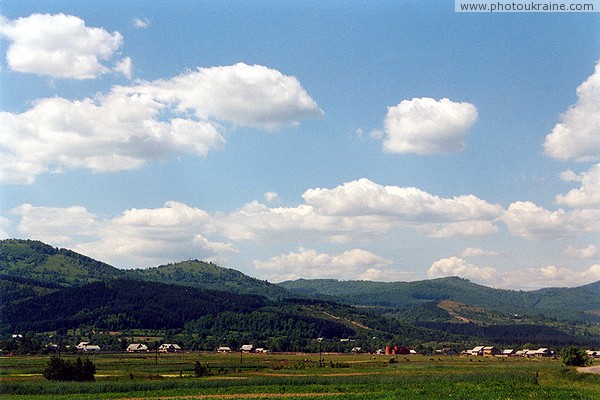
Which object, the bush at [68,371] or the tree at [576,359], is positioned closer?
the bush at [68,371]

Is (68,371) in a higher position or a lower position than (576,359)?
higher

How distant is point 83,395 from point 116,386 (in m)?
9.49

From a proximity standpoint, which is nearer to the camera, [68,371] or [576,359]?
[68,371]

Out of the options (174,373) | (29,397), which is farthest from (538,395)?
(174,373)

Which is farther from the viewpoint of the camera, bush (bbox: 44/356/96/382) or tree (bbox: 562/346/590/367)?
tree (bbox: 562/346/590/367)

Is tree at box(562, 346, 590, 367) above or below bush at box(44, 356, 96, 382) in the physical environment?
below

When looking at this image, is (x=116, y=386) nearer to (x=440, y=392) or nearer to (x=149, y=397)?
(x=149, y=397)

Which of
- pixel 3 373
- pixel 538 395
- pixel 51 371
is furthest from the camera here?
pixel 3 373

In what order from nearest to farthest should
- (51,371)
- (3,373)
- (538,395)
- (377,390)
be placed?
(538,395) → (377,390) → (51,371) → (3,373)

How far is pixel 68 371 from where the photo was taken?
346ft

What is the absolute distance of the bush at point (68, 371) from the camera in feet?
342

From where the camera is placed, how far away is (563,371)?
111 m

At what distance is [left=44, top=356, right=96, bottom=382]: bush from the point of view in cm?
10431

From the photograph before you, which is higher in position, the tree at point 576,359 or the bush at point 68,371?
the bush at point 68,371
